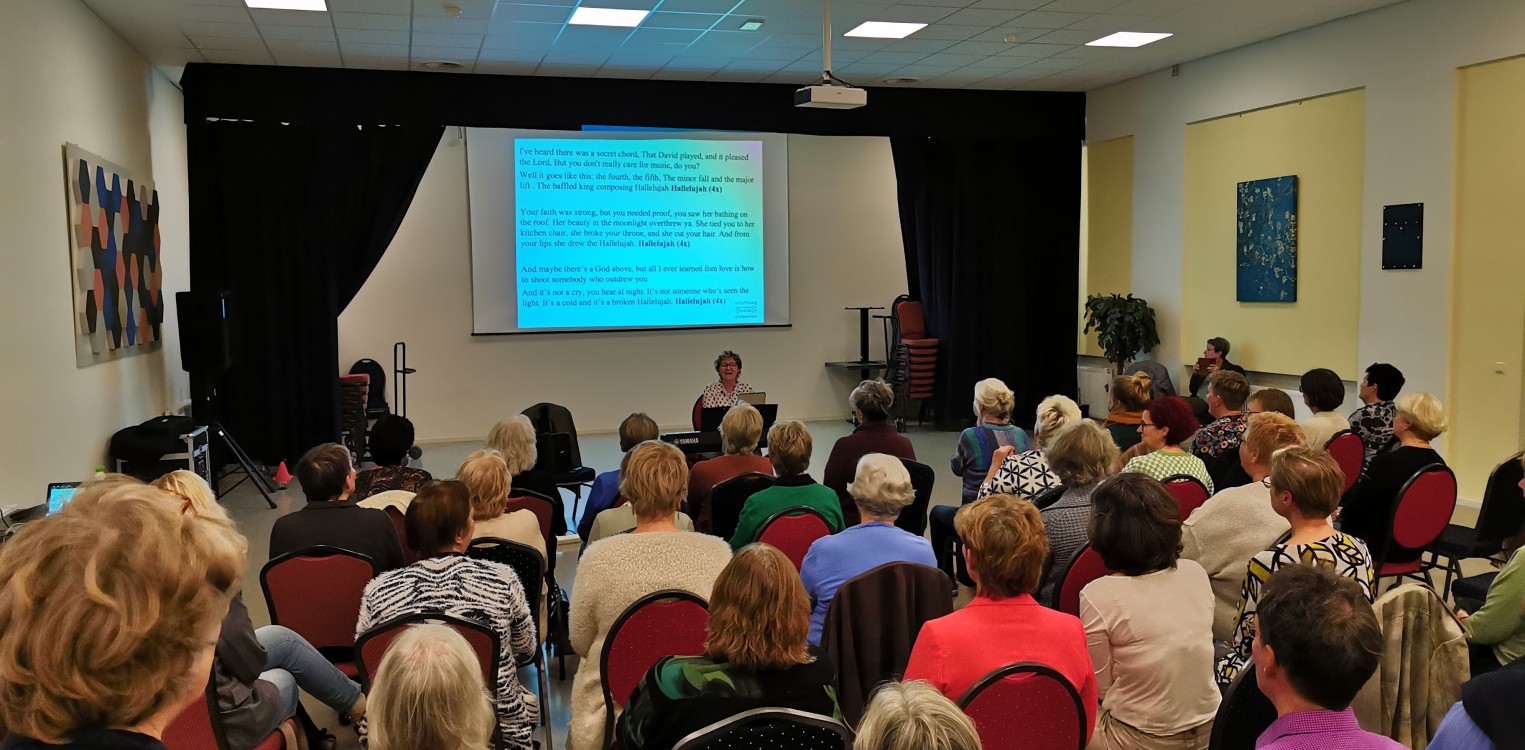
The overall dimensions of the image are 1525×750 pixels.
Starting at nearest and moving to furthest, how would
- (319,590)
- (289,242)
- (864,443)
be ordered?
(319,590) < (864,443) < (289,242)

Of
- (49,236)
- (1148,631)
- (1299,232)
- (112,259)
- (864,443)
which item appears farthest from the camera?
(1299,232)

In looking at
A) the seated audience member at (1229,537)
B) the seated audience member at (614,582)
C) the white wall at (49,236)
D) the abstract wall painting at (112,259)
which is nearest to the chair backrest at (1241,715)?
the seated audience member at (1229,537)

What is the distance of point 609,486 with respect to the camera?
4.97 metres

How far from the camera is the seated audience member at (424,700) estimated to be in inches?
68.9

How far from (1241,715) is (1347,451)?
3.44 metres

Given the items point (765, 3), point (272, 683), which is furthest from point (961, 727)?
point (765, 3)

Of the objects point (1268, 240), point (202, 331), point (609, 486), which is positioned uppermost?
point (1268, 240)

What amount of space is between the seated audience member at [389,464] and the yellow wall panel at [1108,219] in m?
8.06

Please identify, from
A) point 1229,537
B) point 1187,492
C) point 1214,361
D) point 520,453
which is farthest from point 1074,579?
point 1214,361

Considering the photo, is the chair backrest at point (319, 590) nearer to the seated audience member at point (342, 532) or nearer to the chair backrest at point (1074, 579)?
the seated audience member at point (342, 532)

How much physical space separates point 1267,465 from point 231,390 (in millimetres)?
8016

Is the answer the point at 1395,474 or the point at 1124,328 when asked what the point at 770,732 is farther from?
the point at 1124,328

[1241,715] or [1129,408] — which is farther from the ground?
[1129,408]

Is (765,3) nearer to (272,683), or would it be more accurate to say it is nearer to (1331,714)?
(272,683)
